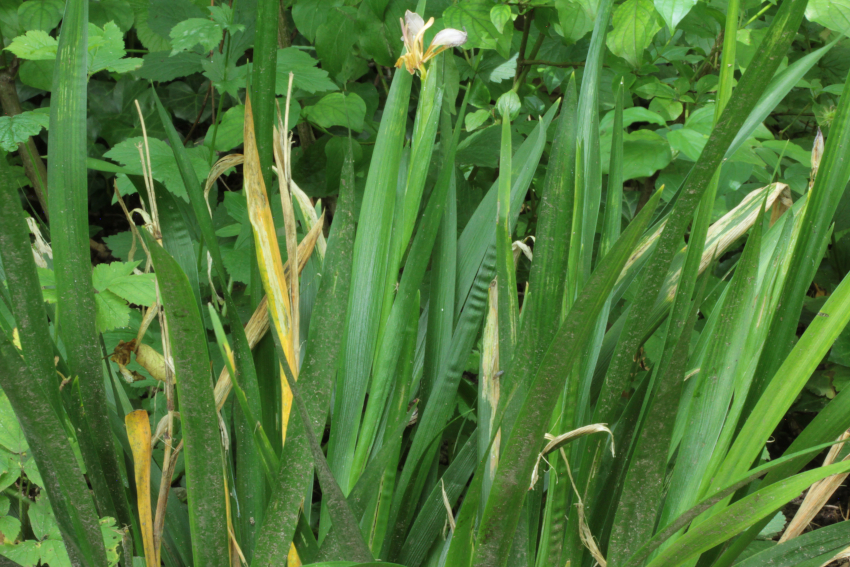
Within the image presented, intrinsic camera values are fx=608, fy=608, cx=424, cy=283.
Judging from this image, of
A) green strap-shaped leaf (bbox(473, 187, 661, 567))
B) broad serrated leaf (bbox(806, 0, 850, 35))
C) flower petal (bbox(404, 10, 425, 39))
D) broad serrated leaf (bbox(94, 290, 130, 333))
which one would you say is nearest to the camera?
green strap-shaped leaf (bbox(473, 187, 661, 567))

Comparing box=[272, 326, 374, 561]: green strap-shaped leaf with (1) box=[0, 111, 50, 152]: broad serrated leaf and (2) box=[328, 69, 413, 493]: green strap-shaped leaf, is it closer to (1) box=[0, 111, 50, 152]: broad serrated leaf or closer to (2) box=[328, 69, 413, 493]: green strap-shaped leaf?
(2) box=[328, 69, 413, 493]: green strap-shaped leaf

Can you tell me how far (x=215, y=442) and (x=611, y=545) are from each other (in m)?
0.38

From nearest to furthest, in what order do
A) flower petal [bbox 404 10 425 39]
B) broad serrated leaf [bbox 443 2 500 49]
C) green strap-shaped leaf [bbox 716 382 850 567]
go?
green strap-shaped leaf [bbox 716 382 850 567]
flower petal [bbox 404 10 425 39]
broad serrated leaf [bbox 443 2 500 49]

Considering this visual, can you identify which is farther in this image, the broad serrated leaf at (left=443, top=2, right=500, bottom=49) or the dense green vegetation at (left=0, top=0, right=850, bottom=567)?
the broad serrated leaf at (left=443, top=2, right=500, bottom=49)

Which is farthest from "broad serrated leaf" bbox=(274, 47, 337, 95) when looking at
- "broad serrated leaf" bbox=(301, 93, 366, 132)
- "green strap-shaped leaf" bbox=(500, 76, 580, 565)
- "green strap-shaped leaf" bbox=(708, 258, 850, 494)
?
"green strap-shaped leaf" bbox=(708, 258, 850, 494)

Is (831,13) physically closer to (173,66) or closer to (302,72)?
(302,72)

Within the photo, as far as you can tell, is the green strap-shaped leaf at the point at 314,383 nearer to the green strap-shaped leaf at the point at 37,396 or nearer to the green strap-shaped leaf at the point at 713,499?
the green strap-shaped leaf at the point at 37,396

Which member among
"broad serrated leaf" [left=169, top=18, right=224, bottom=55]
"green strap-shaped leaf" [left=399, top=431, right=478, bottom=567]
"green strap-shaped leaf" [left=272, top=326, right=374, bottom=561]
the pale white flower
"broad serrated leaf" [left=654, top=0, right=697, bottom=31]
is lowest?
"green strap-shaped leaf" [left=399, top=431, right=478, bottom=567]

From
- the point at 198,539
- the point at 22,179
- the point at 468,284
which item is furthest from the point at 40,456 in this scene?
the point at 22,179

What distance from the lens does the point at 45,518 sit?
0.70m

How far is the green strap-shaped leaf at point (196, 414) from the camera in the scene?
444 millimetres

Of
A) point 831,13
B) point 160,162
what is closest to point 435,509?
point 160,162

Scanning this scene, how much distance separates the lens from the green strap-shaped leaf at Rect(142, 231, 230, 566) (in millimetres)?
444

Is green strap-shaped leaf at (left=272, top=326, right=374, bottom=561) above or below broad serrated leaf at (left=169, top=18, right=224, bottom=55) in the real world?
below
